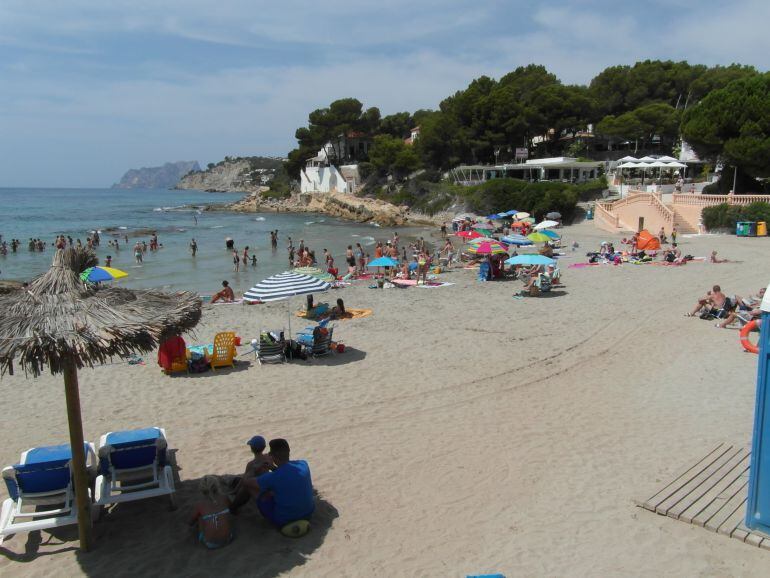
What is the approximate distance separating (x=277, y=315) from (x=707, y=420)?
408 inches

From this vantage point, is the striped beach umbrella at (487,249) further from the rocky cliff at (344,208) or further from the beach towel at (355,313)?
the rocky cliff at (344,208)

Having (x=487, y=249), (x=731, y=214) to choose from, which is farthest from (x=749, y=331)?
(x=731, y=214)

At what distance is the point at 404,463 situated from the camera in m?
6.41

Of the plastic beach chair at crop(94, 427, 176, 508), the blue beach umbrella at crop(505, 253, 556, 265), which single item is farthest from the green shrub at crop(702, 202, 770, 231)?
the plastic beach chair at crop(94, 427, 176, 508)

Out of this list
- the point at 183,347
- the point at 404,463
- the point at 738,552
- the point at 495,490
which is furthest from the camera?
the point at 183,347

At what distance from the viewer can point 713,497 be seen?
527 cm

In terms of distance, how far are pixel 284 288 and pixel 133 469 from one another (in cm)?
593

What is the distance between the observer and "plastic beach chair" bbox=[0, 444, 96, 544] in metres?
4.93

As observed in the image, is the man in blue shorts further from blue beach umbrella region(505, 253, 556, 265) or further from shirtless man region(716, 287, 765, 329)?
blue beach umbrella region(505, 253, 556, 265)

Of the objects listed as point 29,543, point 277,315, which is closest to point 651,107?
point 277,315

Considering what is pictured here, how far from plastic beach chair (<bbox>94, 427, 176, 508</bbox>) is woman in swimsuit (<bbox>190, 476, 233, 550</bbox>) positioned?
0.48 metres

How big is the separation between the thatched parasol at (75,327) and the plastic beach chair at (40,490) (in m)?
0.29

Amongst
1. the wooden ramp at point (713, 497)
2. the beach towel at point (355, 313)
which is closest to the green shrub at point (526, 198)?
the beach towel at point (355, 313)

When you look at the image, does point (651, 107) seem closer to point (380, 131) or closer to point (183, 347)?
point (380, 131)
